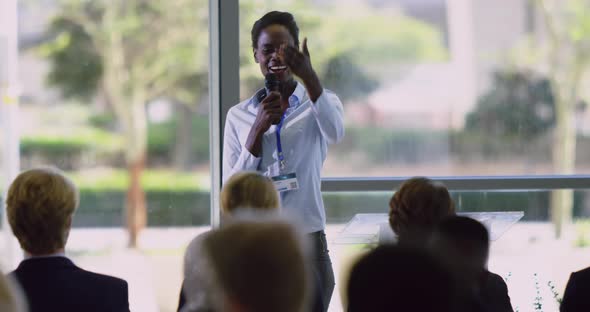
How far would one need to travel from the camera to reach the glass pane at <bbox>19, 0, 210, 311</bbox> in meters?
5.02

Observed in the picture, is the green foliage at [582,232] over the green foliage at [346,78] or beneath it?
beneath

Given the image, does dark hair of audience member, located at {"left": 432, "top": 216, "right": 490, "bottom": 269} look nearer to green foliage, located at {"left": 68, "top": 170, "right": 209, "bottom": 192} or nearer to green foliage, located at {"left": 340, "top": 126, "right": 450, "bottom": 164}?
green foliage, located at {"left": 340, "top": 126, "right": 450, "bottom": 164}

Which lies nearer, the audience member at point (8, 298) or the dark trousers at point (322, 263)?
the audience member at point (8, 298)

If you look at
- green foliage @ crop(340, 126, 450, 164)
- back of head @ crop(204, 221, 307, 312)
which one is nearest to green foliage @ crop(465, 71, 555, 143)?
green foliage @ crop(340, 126, 450, 164)

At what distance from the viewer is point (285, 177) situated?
358 centimetres

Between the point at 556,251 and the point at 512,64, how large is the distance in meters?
1.12

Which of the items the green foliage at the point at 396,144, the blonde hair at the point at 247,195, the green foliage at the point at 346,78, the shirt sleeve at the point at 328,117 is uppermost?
the green foliage at the point at 346,78

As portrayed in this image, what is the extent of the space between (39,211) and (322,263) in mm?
1391

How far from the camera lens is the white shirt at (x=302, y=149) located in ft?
11.6

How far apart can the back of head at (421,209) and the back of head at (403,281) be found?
1247 millimetres

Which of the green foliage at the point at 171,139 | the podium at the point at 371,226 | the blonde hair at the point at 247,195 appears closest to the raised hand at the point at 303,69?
the podium at the point at 371,226

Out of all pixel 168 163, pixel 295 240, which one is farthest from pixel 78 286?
pixel 168 163

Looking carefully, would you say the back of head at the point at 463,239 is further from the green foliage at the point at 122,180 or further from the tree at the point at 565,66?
the green foliage at the point at 122,180

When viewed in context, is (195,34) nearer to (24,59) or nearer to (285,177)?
(24,59)
